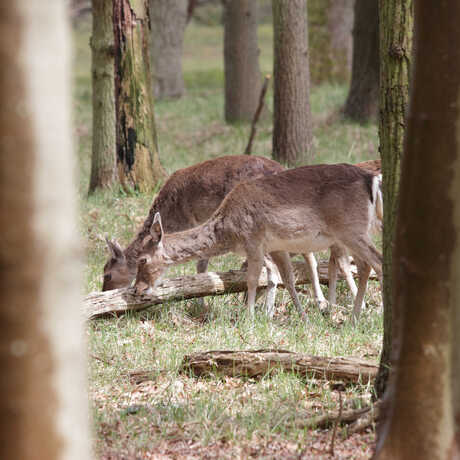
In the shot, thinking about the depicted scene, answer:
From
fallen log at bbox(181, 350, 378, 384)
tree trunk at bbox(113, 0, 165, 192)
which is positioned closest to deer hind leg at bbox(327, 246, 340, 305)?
fallen log at bbox(181, 350, 378, 384)

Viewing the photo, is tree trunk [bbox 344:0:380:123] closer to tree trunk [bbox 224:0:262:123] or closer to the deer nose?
tree trunk [bbox 224:0:262:123]

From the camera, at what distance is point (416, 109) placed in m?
3.26

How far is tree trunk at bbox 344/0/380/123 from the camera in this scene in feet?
49.6

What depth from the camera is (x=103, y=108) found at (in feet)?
36.4

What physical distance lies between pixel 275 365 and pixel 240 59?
42.7 feet

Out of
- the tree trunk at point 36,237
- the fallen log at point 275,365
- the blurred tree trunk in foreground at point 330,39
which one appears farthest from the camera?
the blurred tree trunk in foreground at point 330,39

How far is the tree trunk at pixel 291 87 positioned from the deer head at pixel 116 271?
16.8 ft

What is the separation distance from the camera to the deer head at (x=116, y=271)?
761cm

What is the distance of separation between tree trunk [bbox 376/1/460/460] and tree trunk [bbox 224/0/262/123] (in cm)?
1409

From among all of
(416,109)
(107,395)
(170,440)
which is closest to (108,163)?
(107,395)

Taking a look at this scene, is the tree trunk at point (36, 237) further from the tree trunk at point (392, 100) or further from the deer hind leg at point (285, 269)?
the deer hind leg at point (285, 269)

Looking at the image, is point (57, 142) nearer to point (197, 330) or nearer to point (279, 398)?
point (279, 398)

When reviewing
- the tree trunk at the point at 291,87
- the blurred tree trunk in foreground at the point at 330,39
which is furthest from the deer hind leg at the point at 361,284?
the blurred tree trunk in foreground at the point at 330,39

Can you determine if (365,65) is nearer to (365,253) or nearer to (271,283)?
(271,283)
